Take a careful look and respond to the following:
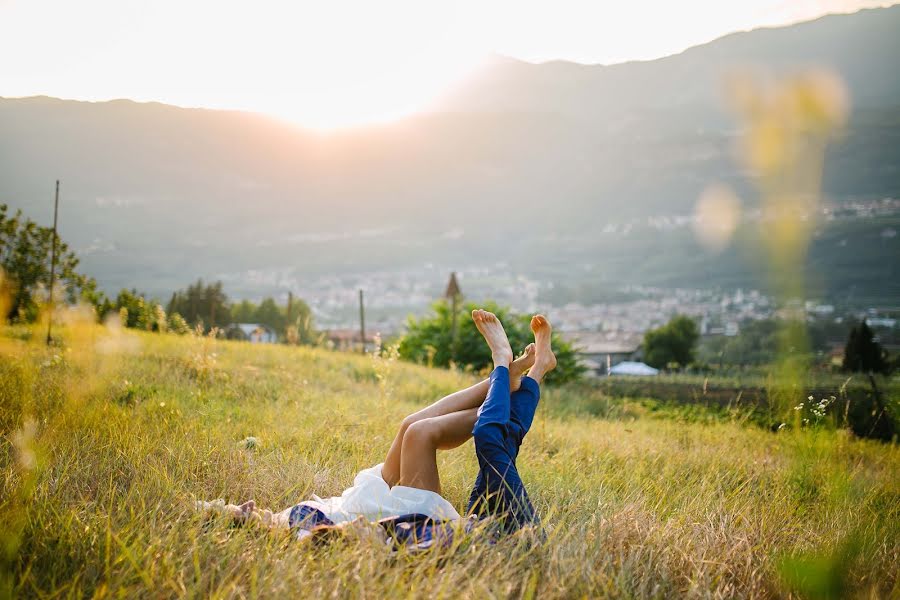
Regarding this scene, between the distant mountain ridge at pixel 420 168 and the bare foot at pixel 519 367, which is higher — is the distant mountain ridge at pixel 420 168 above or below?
above

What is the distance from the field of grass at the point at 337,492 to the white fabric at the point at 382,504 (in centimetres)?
27

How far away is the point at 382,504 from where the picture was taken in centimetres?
256

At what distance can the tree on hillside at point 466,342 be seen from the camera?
42.7ft

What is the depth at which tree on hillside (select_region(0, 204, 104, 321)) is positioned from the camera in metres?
9.78

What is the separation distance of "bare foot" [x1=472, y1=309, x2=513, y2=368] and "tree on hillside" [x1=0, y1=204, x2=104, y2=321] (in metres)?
8.94

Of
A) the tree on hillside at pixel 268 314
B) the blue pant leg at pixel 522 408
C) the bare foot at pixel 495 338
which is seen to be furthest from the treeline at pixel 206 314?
the blue pant leg at pixel 522 408

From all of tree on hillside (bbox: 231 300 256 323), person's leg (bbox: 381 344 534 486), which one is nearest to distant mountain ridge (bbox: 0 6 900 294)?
tree on hillside (bbox: 231 300 256 323)

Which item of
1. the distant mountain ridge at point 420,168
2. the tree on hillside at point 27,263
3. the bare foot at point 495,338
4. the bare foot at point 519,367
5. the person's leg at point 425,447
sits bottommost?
the person's leg at point 425,447

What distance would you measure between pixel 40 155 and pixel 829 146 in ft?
455

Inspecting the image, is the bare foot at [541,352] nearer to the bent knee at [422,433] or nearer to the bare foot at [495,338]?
the bare foot at [495,338]

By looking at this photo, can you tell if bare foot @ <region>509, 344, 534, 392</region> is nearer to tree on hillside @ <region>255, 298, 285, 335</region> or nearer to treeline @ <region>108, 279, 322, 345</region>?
treeline @ <region>108, 279, 322, 345</region>

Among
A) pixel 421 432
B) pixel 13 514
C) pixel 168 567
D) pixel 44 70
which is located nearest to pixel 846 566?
pixel 421 432

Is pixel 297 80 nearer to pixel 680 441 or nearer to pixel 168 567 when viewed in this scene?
pixel 680 441

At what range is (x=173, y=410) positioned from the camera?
170 inches
